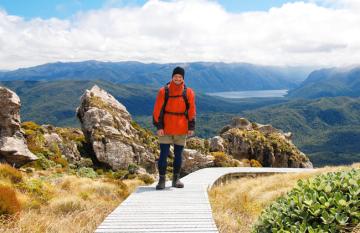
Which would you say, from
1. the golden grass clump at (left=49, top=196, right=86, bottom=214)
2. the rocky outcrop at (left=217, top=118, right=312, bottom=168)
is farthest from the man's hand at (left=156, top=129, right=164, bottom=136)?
the rocky outcrop at (left=217, top=118, right=312, bottom=168)

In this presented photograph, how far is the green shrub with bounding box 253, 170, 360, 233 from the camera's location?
5398 mm

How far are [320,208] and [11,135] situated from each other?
2106cm

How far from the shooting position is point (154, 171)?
103 ft

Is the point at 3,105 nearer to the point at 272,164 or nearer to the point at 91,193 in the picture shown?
the point at 91,193

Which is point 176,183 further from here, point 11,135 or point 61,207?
point 11,135

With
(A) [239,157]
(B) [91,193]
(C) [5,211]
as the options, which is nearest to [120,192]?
(B) [91,193]

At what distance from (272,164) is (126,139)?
27498mm

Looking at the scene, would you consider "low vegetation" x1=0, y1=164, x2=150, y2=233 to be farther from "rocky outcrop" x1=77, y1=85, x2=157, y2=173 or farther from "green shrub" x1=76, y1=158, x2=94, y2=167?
"rocky outcrop" x1=77, y1=85, x2=157, y2=173

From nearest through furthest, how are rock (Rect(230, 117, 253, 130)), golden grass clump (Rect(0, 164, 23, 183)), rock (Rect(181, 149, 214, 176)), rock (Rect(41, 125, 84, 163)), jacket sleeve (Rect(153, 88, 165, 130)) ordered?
1. jacket sleeve (Rect(153, 88, 165, 130))
2. golden grass clump (Rect(0, 164, 23, 183))
3. rock (Rect(41, 125, 84, 163))
4. rock (Rect(181, 149, 214, 176))
5. rock (Rect(230, 117, 253, 130))

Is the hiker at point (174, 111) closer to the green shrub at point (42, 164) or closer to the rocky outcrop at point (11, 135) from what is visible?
the rocky outcrop at point (11, 135)

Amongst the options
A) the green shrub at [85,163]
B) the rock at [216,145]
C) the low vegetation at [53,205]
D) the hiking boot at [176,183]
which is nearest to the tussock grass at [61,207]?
the low vegetation at [53,205]

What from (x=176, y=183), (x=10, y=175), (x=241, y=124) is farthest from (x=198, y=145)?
(x=10, y=175)

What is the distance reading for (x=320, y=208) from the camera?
5652 mm

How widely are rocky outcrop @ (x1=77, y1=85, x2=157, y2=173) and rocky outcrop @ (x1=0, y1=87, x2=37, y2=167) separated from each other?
6.99 meters
